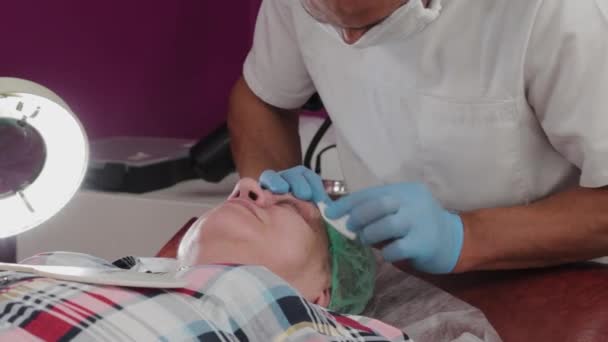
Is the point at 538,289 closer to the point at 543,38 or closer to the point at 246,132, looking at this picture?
the point at 543,38

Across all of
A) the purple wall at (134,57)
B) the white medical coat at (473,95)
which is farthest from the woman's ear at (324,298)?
the purple wall at (134,57)

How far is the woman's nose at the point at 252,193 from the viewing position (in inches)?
54.0

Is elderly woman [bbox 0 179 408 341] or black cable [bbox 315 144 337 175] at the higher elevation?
elderly woman [bbox 0 179 408 341]

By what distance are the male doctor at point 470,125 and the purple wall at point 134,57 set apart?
993 millimetres

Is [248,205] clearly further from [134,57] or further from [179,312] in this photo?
[134,57]

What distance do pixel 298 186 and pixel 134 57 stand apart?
1348 millimetres

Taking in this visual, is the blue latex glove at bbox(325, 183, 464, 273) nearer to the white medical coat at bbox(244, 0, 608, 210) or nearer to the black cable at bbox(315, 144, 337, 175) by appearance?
the white medical coat at bbox(244, 0, 608, 210)

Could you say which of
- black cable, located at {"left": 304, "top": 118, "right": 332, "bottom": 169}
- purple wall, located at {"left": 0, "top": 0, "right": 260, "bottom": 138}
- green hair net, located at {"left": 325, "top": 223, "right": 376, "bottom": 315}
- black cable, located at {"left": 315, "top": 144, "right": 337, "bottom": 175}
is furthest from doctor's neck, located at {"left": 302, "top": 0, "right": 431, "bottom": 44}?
purple wall, located at {"left": 0, "top": 0, "right": 260, "bottom": 138}

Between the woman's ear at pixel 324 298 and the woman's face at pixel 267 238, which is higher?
the woman's face at pixel 267 238

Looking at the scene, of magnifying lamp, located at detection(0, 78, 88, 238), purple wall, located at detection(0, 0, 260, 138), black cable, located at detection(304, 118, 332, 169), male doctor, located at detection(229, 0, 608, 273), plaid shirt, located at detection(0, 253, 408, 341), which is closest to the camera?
plaid shirt, located at detection(0, 253, 408, 341)

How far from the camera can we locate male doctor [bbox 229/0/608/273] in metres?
1.25

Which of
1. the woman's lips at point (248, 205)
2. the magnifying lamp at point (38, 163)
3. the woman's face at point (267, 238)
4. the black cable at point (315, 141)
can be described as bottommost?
the black cable at point (315, 141)

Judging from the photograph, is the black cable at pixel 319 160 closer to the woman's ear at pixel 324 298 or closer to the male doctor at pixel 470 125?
the male doctor at pixel 470 125

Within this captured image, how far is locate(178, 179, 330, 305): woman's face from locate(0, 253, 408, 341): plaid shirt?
7.1 inches
